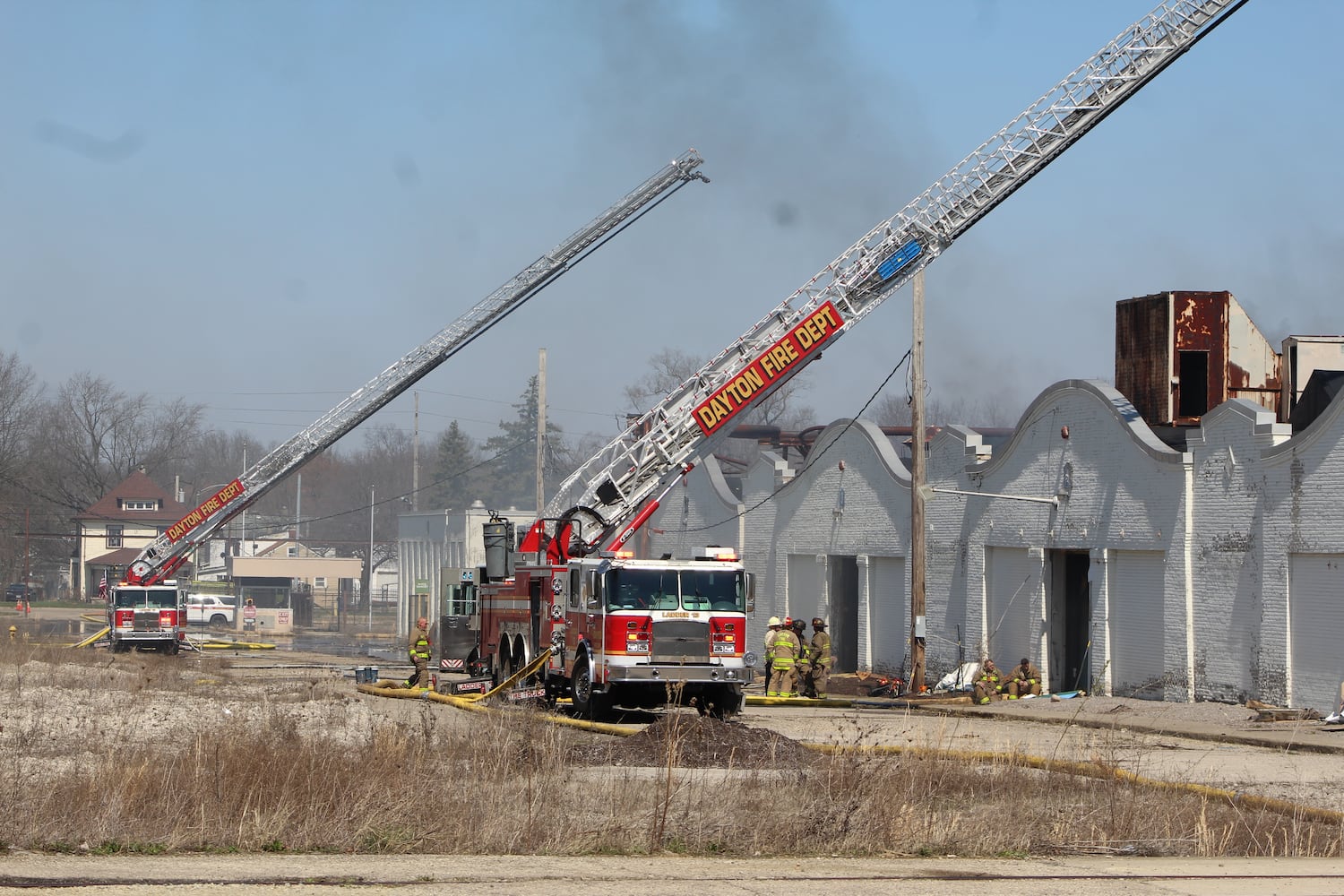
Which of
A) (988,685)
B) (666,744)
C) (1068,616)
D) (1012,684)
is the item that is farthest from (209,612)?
(666,744)

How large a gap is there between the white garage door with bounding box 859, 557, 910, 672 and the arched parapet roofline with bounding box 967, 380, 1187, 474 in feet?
13.2

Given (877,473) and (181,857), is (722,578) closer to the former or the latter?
(181,857)

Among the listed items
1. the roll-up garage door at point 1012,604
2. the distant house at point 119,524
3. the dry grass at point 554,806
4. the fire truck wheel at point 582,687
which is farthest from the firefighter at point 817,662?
the distant house at point 119,524

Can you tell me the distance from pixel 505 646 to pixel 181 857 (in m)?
15.3

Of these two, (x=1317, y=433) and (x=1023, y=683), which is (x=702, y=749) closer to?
(x=1317, y=433)

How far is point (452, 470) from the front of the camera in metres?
116

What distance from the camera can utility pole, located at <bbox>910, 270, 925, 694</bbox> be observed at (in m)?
26.8

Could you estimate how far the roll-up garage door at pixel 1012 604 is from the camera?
2791 cm

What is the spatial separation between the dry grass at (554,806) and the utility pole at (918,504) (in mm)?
13522

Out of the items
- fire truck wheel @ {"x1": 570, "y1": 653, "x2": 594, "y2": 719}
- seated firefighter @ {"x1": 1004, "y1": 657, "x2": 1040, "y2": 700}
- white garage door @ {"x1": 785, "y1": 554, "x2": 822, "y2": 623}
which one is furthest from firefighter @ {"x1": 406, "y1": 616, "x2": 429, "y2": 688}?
white garage door @ {"x1": 785, "y1": 554, "x2": 822, "y2": 623}

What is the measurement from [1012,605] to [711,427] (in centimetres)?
812

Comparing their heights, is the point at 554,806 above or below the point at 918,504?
below

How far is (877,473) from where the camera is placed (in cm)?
3378

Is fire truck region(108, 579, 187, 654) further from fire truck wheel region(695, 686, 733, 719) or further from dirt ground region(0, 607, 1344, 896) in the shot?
fire truck wheel region(695, 686, 733, 719)
